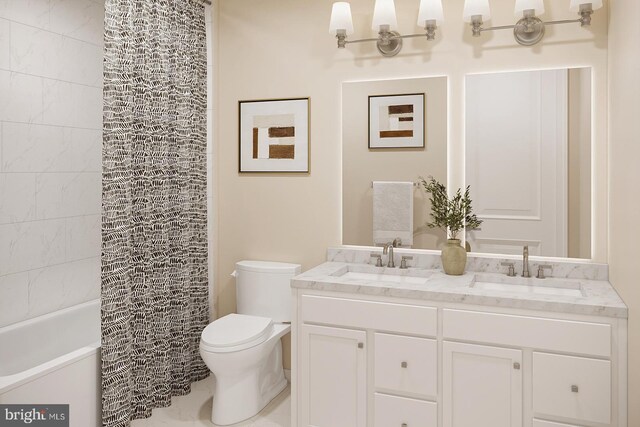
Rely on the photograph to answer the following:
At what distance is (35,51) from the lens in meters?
3.11

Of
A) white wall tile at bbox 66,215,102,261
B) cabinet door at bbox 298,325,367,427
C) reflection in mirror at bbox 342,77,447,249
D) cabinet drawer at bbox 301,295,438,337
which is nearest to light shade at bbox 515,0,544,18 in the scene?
reflection in mirror at bbox 342,77,447,249

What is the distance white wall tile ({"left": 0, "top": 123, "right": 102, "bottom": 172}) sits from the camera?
118 inches

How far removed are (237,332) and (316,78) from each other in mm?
1652

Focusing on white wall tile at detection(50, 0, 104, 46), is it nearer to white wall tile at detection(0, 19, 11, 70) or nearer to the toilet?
white wall tile at detection(0, 19, 11, 70)

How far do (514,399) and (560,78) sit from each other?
5.49 ft

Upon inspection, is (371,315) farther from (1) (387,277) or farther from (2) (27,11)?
(2) (27,11)

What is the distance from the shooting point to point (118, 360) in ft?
8.59

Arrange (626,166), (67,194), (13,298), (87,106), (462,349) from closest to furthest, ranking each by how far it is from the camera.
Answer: (626,166)
(462,349)
(13,298)
(67,194)
(87,106)

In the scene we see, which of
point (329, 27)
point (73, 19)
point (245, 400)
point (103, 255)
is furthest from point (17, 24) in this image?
point (245, 400)

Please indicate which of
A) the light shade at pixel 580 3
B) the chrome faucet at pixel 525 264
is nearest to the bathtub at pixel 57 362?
the chrome faucet at pixel 525 264

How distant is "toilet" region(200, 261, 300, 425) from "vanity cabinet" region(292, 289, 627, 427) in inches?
12.0

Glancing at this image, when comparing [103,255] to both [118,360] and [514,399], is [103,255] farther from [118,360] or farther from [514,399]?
[514,399]

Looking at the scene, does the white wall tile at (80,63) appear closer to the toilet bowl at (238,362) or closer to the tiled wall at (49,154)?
the tiled wall at (49,154)

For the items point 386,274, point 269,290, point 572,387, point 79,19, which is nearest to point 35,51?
point 79,19
